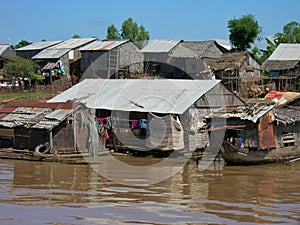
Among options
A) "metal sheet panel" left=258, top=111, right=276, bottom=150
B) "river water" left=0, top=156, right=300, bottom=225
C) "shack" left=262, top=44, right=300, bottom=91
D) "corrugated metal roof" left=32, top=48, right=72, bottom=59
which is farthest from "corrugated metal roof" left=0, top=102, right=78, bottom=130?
"corrugated metal roof" left=32, top=48, right=72, bottom=59

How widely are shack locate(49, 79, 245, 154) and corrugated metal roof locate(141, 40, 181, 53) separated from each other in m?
12.2

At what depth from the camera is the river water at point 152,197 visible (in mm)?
9055

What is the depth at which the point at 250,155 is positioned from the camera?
15.3m

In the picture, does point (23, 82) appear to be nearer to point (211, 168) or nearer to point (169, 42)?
point (169, 42)

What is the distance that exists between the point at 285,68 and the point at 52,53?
1723 cm

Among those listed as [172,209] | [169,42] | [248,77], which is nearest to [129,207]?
[172,209]

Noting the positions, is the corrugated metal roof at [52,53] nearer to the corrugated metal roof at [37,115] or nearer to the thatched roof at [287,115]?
the corrugated metal roof at [37,115]

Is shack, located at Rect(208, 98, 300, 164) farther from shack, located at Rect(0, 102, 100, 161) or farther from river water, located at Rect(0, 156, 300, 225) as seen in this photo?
shack, located at Rect(0, 102, 100, 161)

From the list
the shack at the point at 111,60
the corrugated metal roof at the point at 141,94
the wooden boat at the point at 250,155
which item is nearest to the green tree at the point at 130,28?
the shack at the point at 111,60

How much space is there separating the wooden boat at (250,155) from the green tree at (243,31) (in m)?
22.3

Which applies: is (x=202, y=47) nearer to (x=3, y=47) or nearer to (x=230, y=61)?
(x=230, y=61)

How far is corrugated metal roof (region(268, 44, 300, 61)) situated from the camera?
29586 mm

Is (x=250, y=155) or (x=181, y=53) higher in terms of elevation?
(x=181, y=53)

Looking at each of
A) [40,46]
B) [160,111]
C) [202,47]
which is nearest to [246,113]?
[160,111]
